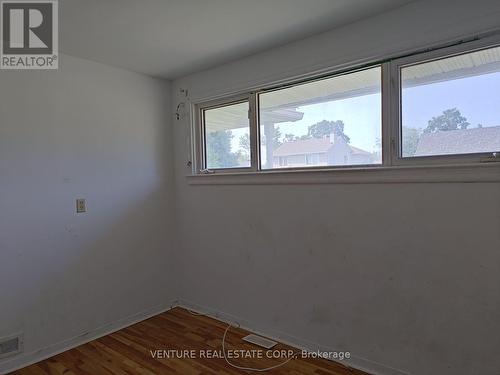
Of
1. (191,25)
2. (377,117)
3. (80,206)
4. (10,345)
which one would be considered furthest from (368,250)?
(10,345)

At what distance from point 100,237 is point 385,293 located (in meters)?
2.28

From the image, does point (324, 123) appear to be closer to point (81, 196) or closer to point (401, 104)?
point (401, 104)

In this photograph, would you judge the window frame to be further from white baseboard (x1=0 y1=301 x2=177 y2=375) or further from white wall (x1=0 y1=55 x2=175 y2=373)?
white baseboard (x1=0 y1=301 x2=177 y2=375)

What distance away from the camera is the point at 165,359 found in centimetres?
236

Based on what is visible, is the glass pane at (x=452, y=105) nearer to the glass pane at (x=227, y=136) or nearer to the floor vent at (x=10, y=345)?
the glass pane at (x=227, y=136)

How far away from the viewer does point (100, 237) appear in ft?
9.05

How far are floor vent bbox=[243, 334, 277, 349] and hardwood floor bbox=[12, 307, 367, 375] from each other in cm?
5

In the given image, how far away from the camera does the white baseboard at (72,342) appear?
2238mm

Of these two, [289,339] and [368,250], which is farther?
A: [289,339]

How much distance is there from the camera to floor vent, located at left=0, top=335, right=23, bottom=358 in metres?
2.20

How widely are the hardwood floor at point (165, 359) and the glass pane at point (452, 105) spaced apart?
157 centimetres

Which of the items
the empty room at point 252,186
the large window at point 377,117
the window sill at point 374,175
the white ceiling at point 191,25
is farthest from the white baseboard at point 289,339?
the white ceiling at point 191,25

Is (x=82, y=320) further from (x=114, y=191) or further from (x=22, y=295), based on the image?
(x=114, y=191)

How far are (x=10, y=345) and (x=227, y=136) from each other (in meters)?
2.28
